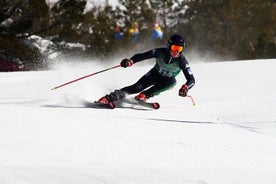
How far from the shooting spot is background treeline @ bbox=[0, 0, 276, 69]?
22.4 meters

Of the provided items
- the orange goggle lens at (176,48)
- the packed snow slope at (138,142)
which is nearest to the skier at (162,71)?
the orange goggle lens at (176,48)

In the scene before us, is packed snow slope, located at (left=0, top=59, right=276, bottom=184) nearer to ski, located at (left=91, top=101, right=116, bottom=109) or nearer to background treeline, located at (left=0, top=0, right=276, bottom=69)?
ski, located at (left=91, top=101, right=116, bottom=109)

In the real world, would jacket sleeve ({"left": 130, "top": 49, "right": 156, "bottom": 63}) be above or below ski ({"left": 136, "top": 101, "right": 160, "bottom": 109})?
above

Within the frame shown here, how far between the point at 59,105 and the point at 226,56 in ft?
103

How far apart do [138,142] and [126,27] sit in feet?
106

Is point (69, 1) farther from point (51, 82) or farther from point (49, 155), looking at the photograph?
point (49, 155)

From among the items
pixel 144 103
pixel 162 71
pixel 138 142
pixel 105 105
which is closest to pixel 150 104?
pixel 144 103

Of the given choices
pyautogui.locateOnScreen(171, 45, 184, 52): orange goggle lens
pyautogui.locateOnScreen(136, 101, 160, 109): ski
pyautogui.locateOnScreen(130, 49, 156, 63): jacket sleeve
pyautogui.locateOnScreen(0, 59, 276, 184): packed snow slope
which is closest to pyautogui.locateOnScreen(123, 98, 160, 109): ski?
pyautogui.locateOnScreen(136, 101, 160, 109): ski

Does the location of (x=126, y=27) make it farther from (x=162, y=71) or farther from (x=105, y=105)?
(x=105, y=105)

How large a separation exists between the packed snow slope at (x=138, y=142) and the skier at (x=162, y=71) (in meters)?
0.30

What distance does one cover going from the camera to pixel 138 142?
15.3 feet

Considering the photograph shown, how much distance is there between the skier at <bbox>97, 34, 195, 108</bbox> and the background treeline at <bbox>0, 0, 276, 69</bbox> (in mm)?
14015

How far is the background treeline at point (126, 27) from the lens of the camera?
73.6 ft

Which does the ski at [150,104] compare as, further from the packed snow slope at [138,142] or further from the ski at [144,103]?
the packed snow slope at [138,142]
